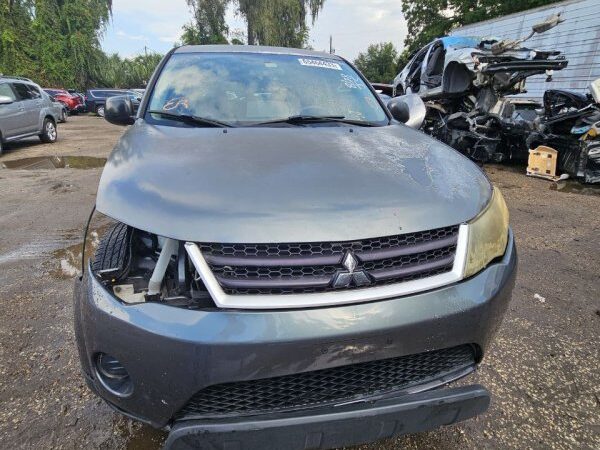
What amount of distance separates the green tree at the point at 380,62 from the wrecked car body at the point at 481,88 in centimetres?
3777

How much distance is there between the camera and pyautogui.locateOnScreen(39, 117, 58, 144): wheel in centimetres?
1138

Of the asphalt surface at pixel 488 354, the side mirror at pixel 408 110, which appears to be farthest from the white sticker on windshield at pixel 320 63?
the asphalt surface at pixel 488 354

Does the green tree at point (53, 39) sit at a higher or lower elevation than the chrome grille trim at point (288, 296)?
higher

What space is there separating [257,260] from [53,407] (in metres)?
1.46

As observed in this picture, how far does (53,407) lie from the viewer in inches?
79.0

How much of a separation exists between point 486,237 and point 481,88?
289 inches

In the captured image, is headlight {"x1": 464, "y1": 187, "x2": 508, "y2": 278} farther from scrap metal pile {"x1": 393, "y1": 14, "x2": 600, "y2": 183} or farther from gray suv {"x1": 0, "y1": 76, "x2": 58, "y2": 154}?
gray suv {"x1": 0, "y1": 76, "x2": 58, "y2": 154}

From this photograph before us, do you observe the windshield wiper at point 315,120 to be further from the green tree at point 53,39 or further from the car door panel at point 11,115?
the green tree at point 53,39

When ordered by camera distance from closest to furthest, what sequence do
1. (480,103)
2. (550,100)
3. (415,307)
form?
(415,307) < (550,100) < (480,103)

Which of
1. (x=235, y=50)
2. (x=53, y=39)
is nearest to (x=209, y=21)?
(x=53, y=39)

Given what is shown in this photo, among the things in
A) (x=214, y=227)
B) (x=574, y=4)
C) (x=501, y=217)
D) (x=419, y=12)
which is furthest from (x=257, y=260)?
(x=419, y=12)

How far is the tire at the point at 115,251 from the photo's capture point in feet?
5.03

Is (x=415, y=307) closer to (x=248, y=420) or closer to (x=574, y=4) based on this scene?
(x=248, y=420)

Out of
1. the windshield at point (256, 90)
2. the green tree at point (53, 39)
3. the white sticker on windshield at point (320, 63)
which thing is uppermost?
the green tree at point (53, 39)
